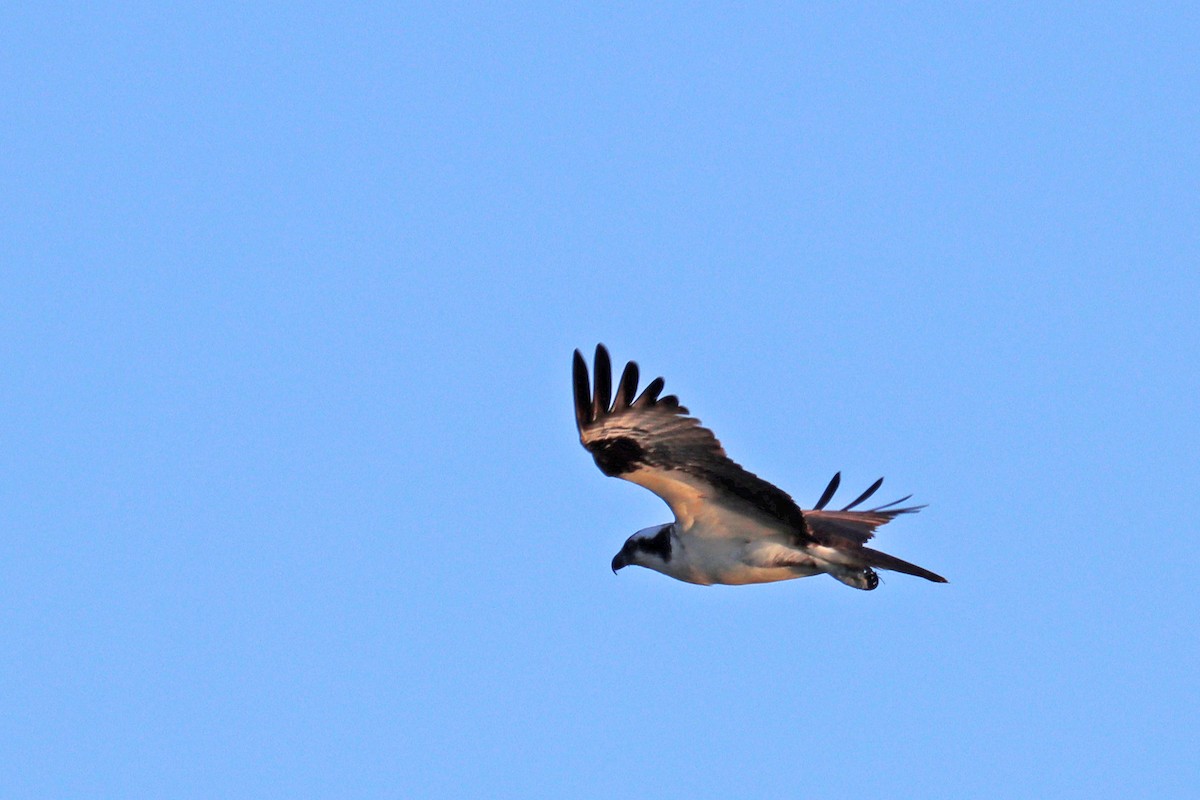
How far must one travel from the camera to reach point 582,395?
36.4 ft

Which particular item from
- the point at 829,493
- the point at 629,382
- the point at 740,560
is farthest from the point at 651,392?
the point at 829,493

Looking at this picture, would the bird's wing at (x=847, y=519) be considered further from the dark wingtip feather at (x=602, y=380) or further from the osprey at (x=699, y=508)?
the dark wingtip feather at (x=602, y=380)

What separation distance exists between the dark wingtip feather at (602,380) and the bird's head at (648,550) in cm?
186

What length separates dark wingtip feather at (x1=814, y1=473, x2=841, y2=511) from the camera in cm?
1459

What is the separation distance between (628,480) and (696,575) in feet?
4.35

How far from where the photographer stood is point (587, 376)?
1103 cm

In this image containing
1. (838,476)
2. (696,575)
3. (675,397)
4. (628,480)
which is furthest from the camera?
(838,476)

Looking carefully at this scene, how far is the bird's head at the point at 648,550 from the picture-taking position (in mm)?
12680

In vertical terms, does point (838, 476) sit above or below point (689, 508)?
above

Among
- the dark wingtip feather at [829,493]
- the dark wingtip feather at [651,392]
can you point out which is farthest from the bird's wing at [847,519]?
the dark wingtip feather at [651,392]

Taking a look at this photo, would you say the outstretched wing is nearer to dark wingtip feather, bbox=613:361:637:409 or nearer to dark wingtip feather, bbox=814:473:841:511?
dark wingtip feather, bbox=613:361:637:409

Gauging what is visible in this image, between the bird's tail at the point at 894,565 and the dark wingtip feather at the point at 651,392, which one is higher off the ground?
the dark wingtip feather at the point at 651,392

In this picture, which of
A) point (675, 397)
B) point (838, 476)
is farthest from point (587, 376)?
point (838, 476)

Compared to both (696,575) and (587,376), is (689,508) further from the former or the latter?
(587,376)
